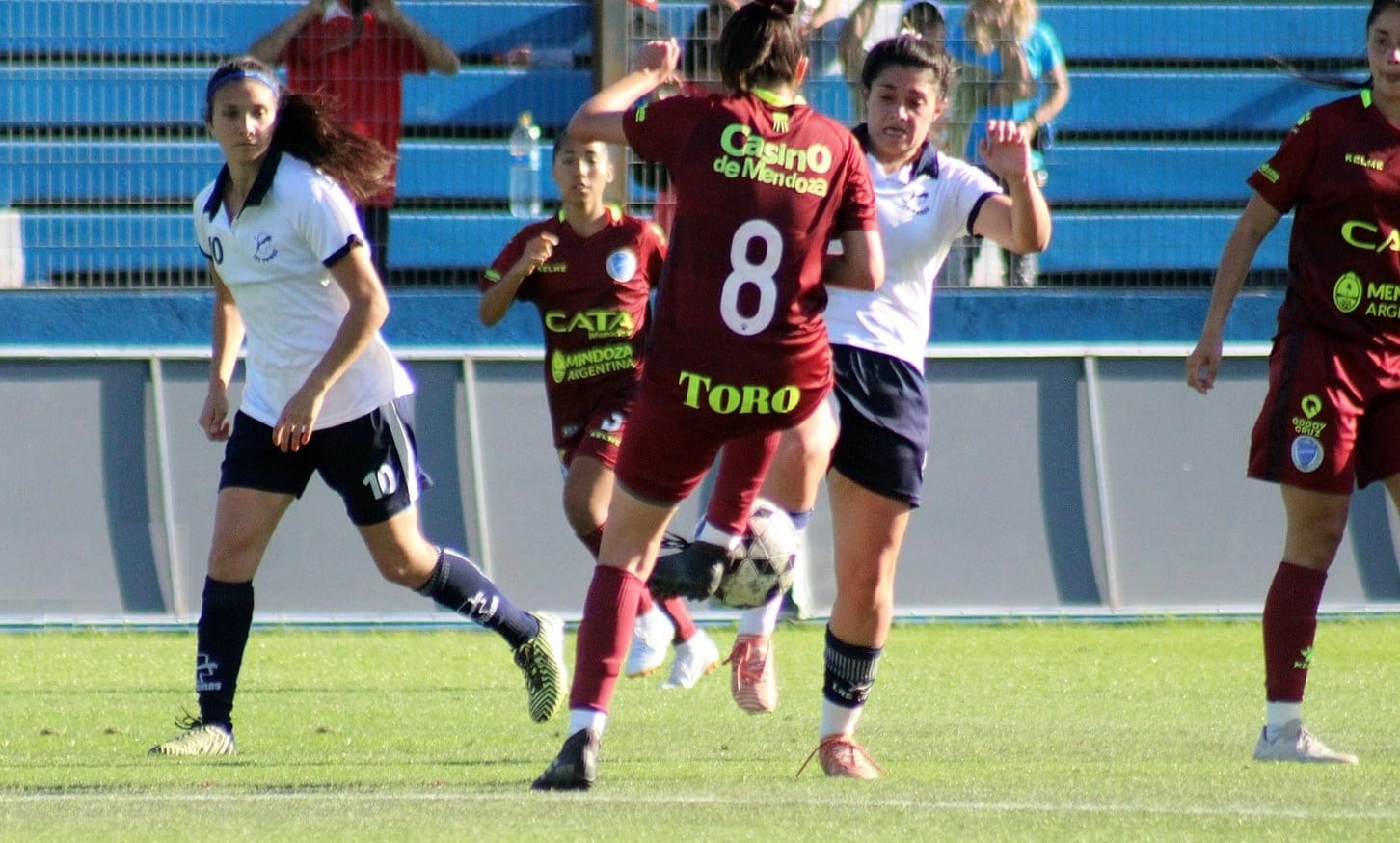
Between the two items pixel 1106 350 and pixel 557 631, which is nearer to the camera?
pixel 557 631

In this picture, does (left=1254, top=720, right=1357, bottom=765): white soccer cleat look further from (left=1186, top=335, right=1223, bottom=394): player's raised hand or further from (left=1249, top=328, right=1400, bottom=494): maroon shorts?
(left=1186, top=335, right=1223, bottom=394): player's raised hand

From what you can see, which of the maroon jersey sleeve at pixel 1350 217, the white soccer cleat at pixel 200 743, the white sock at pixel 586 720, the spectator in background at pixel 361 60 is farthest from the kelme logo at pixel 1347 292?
the spectator in background at pixel 361 60

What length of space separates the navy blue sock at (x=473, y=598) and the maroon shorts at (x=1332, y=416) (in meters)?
2.48

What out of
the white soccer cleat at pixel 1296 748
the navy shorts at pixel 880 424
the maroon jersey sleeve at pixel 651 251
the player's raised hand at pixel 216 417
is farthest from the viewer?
the maroon jersey sleeve at pixel 651 251

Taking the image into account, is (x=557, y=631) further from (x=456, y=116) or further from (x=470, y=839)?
(x=456, y=116)

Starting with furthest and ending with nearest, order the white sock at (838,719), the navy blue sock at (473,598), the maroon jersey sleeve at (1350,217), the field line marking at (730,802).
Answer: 1. the navy blue sock at (473,598)
2. the maroon jersey sleeve at (1350,217)
3. the white sock at (838,719)
4. the field line marking at (730,802)

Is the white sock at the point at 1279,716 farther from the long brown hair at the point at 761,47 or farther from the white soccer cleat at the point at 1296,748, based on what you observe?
the long brown hair at the point at 761,47

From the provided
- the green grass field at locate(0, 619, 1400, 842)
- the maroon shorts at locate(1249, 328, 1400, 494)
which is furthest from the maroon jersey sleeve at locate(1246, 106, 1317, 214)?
the green grass field at locate(0, 619, 1400, 842)

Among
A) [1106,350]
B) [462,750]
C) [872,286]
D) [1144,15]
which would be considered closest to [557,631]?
[462,750]

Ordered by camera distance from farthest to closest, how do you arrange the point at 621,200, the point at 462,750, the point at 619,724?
1. the point at 621,200
2. the point at 619,724
3. the point at 462,750

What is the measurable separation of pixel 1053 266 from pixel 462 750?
23.7 ft

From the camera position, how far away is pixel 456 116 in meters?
12.6

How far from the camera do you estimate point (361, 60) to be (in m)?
12.1

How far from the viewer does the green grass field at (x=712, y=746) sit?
15.3 ft
